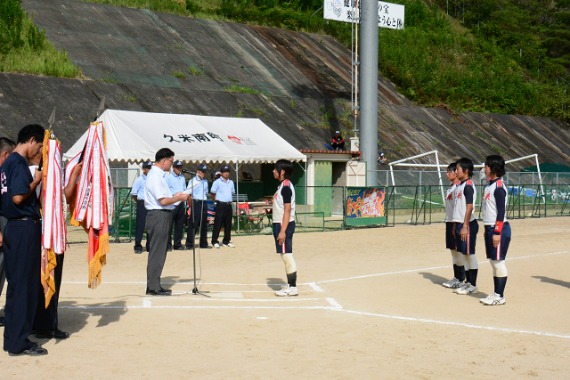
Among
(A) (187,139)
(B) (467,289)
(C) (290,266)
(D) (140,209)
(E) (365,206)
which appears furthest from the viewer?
(E) (365,206)

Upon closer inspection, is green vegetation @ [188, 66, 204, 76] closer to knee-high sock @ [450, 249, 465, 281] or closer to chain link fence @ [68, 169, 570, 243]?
chain link fence @ [68, 169, 570, 243]

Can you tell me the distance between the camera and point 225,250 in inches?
788

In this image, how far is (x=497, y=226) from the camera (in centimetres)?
1158

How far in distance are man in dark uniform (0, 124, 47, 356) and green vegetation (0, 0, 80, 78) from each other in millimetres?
28417

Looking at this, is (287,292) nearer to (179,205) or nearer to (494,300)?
(494,300)

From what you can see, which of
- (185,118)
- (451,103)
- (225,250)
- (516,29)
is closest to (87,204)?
(225,250)

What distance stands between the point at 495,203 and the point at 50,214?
6.16 metres

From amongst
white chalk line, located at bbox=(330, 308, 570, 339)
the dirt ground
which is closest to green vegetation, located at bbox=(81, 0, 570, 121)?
the dirt ground

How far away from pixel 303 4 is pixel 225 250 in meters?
47.6

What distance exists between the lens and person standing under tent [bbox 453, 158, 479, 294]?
12844mm

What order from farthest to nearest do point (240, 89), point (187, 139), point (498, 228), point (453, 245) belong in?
point (240, 89), point (187, 139), point (453, 245), point (498, 228)

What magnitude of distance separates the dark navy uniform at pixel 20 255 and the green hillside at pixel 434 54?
28.6 m

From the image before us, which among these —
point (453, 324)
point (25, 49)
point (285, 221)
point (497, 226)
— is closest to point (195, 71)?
point (25, 49)

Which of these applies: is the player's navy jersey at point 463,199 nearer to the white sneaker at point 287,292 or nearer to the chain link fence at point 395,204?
the white sneaker at point 287,292
